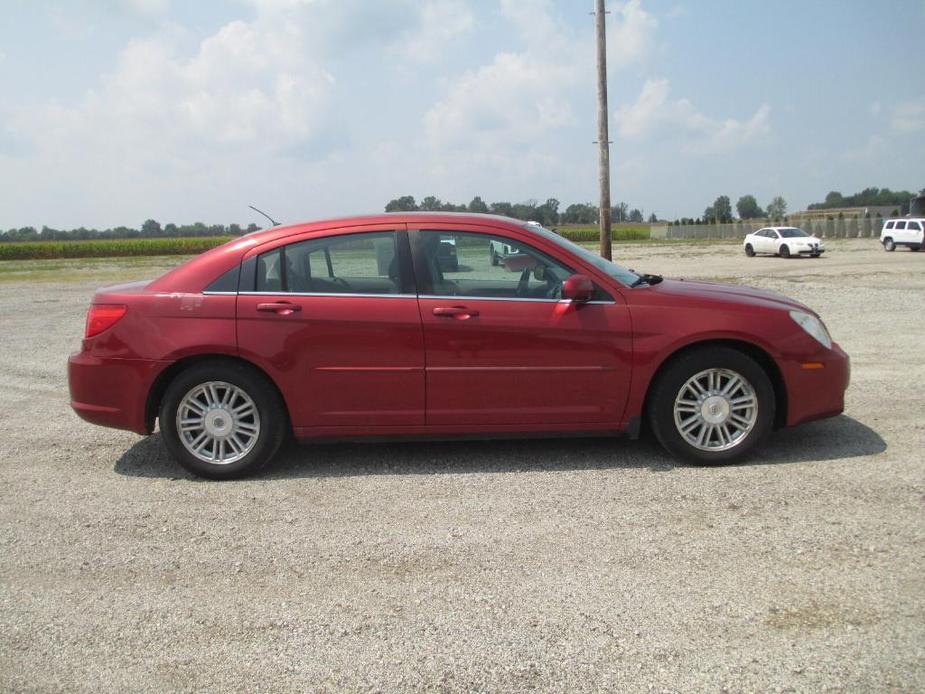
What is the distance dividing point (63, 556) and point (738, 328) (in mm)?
3915

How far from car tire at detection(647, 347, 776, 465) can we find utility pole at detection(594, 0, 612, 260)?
11.7 m

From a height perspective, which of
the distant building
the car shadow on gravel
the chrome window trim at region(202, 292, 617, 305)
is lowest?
the car shadow on gravel

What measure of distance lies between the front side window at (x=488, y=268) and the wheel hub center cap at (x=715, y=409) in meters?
1.13

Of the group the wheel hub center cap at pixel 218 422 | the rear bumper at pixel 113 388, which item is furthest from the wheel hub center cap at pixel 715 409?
the rear bumper at pixel 113 388

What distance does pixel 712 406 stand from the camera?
496 centimetres

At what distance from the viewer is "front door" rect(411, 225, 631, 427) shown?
4.89 m

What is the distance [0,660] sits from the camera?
117 inches

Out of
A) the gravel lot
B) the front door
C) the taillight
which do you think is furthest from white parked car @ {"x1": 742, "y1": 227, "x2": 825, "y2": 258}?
the taillight

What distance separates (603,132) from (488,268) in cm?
1238

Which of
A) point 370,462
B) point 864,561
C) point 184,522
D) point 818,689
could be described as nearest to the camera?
point 818,689

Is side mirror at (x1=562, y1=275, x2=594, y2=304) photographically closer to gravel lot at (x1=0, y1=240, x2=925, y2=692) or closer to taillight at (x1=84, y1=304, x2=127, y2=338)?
gravel lot at (x1=0, y1=240, x2=925, y2=692)

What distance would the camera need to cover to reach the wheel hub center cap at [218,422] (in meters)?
4.99

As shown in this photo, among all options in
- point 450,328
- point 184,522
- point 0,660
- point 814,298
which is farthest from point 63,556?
point 814,298

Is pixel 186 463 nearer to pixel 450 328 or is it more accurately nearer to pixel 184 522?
pixel 184 522
